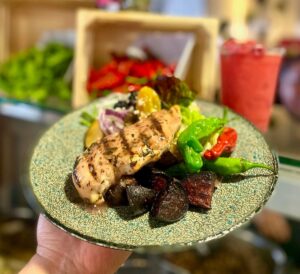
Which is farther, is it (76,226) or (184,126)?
(184,126)

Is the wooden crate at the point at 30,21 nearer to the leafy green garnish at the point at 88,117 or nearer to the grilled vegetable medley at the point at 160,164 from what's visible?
the leafy green garnish at the point at 88,117

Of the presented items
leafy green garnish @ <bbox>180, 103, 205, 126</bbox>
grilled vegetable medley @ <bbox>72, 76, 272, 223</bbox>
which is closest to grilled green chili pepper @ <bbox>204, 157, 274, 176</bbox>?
grilled vegetable medley @ <bbox>72, 76, 272, 223</bbox>

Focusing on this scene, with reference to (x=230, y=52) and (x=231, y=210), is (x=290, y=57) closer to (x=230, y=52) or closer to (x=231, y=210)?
(x=230, y=52)

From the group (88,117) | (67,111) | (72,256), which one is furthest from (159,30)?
(72,256)

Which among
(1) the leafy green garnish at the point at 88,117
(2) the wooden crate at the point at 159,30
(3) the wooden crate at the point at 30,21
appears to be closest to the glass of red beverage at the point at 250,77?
(2) the wooden crate at the point at 159,30

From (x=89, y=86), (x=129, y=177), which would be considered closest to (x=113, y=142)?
(x=129, y=177)
